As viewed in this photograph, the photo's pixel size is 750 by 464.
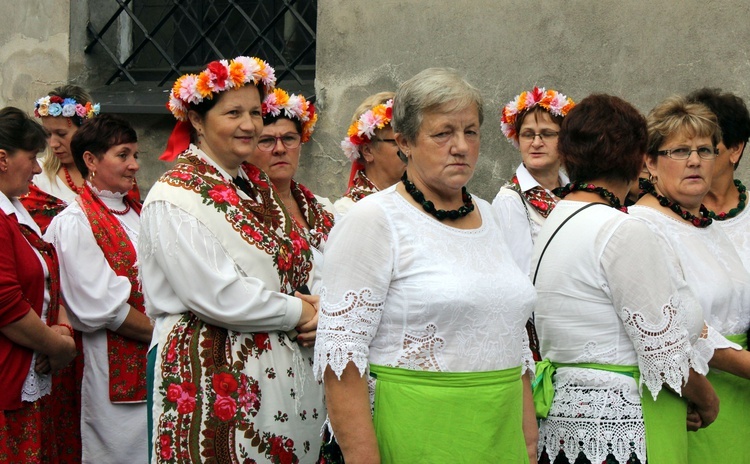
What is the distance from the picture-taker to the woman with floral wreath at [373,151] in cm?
538

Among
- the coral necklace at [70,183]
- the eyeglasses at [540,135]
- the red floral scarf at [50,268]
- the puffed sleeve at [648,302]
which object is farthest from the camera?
the coral necklace at [70,183]

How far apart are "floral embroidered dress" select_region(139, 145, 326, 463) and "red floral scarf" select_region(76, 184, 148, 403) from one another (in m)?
1.28

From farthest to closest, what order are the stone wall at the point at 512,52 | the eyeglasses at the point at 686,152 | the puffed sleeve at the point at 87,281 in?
the stone wall at the point at 512,52
the puffed sleeve at the point at 87,281
the eyeglasses at the point at 686,152

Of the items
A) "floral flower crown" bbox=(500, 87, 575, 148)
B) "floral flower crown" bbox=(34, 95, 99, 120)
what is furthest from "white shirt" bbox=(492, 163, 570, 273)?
"floral flower crown" bbox=(34, 95, 99, 120)

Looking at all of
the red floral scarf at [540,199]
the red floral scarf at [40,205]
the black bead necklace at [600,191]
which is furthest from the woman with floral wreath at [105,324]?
the black bead necklace at [600,191]

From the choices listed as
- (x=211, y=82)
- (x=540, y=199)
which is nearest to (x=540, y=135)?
(x=540, y=199)

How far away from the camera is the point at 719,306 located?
409 centimetres

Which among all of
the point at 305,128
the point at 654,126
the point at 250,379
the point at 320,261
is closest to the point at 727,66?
the point at 654,126

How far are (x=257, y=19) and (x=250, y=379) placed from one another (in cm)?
531

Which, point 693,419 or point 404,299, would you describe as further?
point 693,419

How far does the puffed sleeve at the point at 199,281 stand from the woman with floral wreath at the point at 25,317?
0.92m

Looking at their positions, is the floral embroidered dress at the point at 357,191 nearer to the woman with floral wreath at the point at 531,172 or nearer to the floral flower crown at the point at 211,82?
the woman with floral wreath at the point at 531,172

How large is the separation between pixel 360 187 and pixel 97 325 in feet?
4.96

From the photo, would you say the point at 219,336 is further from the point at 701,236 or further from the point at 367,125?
the point at 701,236
